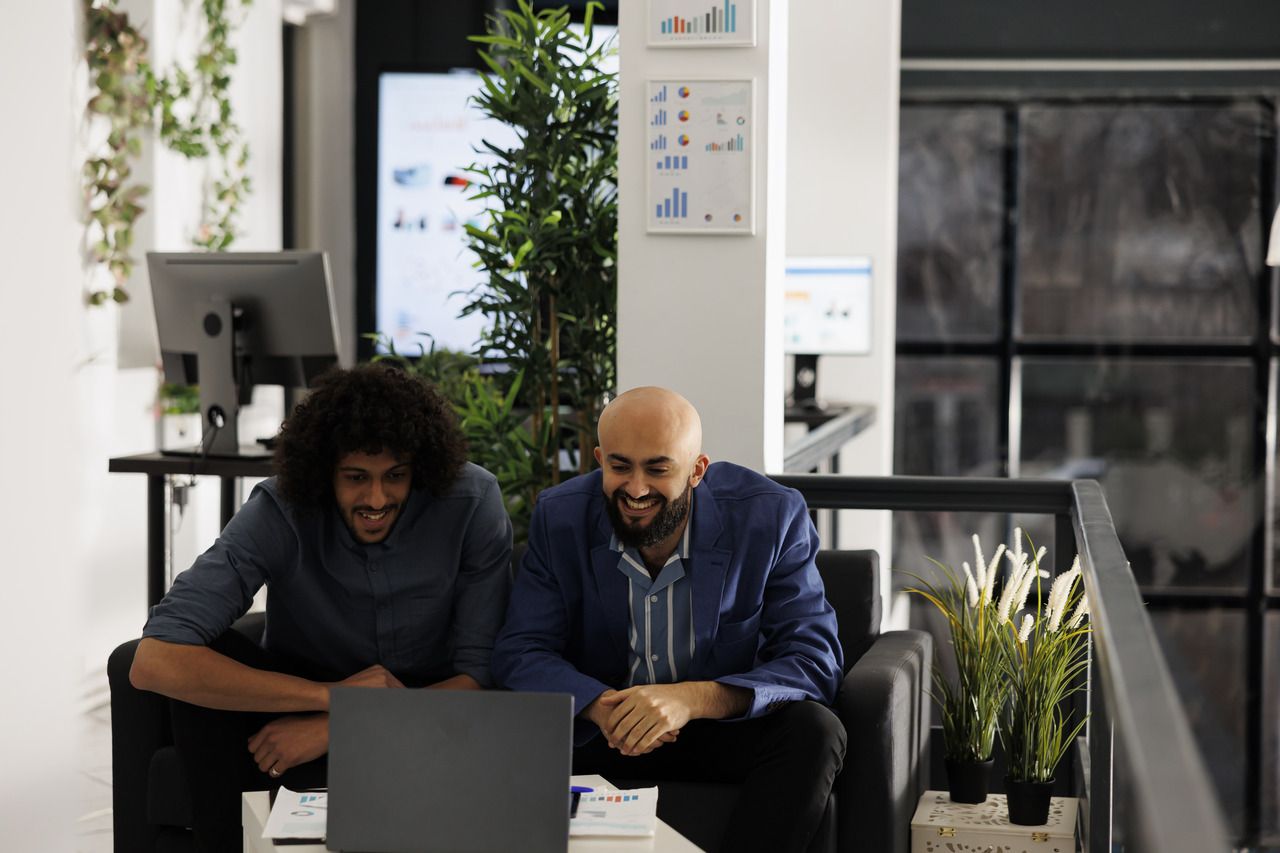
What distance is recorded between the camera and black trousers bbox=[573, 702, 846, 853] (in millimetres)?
2459

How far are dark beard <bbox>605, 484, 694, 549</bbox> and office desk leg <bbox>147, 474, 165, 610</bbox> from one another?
2096mm

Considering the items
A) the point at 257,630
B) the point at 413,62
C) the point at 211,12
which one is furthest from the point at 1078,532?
the point at 413,62

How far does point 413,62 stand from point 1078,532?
5.03m

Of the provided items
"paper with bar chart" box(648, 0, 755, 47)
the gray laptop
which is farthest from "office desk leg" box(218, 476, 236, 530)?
the gray laptop

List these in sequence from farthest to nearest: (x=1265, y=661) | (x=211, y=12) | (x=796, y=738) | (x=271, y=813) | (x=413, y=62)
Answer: (x=1265, y=661) → (x=413, y=62) → (x=211, y=12) → (x=796, y=738) → (x=271, y=813)

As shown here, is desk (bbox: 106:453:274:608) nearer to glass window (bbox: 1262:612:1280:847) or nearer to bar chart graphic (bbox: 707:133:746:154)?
bar chart graphic (bbox: 707:133:746:154)

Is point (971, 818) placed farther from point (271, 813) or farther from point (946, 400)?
point (946, 400)

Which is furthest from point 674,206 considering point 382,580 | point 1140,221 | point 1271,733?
point 1271,733

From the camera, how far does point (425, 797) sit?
6.00ft

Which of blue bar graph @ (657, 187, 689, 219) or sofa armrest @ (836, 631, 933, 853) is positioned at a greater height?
blue bar graph @ (657, 187, 689, 219)

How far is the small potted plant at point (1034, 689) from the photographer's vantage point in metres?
3.03

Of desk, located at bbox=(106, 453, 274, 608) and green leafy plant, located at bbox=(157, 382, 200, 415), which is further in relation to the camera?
green leafy plant, located at bbox=(157, 382, 200, 415)

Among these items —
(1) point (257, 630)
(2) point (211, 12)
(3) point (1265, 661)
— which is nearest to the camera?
(1) point (257, 630)

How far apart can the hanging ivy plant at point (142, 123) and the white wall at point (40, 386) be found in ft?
0.38
